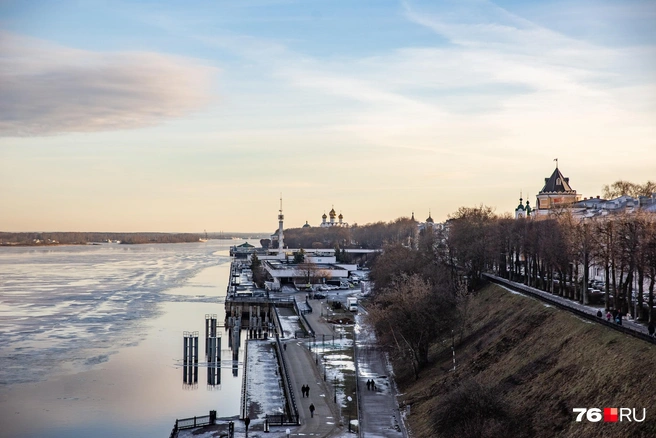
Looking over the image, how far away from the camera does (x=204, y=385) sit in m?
45.7

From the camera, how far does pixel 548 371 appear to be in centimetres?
3009

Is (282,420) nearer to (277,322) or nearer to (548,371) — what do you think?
(548,371)

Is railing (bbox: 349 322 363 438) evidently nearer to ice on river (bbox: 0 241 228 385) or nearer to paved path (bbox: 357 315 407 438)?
paved path (bbox: 357 315 407 438)

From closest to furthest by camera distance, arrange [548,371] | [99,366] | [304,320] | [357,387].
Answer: [548,371] < [357,387] < [99,366] < [304,320]

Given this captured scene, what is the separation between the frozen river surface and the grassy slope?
12.1 metres

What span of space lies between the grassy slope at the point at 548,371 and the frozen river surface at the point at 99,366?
12.1 meters

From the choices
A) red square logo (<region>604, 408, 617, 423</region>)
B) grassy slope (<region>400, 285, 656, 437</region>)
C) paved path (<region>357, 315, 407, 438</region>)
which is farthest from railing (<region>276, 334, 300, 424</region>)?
red square logo (<region>604, 408, 617, 423</region>)

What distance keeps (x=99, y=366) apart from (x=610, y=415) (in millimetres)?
33378

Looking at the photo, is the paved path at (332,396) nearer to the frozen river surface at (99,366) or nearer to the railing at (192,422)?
the railing at (192,422)

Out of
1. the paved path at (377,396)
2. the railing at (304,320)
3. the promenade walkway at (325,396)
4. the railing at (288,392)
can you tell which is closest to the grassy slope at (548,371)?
the paved path at (377,396)

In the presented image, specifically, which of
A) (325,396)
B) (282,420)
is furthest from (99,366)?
(282,420)

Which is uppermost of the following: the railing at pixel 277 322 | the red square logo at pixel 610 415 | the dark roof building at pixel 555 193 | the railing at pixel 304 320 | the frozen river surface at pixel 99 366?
the dark roof building at pixel 555 193

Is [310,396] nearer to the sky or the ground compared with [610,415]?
nearer to the ground

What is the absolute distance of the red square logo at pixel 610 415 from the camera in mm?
22938
